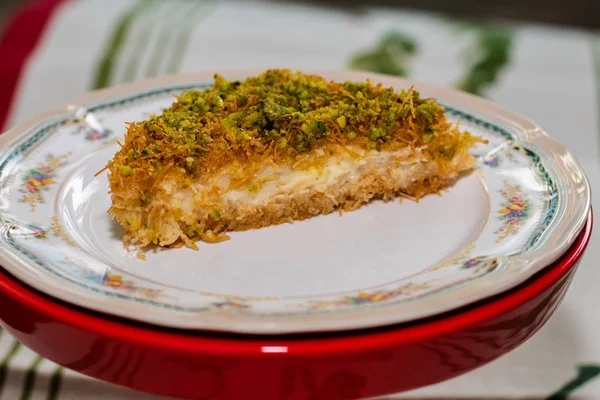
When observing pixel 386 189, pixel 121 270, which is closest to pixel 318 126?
pixel 386 189

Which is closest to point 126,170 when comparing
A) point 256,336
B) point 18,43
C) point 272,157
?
point 272,157

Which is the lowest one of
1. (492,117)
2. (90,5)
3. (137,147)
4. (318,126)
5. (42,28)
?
(137,147)

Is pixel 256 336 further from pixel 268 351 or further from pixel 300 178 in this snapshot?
pixel 300 178

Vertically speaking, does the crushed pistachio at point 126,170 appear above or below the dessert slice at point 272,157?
below

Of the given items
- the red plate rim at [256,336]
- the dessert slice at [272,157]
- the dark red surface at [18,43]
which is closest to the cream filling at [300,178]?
the dessert slice at [272,157]

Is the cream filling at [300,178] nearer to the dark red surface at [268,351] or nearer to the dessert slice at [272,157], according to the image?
the dessert slice at [272,157]

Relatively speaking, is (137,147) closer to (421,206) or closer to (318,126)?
(318,126)

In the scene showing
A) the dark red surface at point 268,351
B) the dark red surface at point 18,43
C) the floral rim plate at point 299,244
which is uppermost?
the dark red surface at point 18,43
